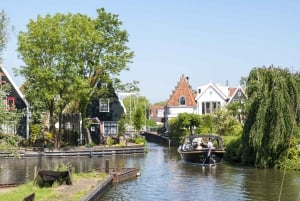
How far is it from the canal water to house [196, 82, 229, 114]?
3890 cm

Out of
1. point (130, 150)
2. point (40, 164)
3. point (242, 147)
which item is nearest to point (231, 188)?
point (242, 147)

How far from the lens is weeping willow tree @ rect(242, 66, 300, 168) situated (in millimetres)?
37812

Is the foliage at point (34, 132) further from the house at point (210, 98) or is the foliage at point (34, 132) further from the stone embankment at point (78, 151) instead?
the house at point (210, 98)

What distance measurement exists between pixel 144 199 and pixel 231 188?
261 inches

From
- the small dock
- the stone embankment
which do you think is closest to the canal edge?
the small dock

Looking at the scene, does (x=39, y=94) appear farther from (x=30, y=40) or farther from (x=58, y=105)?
(x=30, y=40)

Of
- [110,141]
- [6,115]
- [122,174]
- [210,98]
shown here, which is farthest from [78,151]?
[210,98]

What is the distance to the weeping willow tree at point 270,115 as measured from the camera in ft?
124

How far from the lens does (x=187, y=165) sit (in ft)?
143

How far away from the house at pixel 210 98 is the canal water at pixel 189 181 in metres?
38.9

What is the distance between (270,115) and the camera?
38625 mm

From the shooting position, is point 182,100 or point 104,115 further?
point 182,100

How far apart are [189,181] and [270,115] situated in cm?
974

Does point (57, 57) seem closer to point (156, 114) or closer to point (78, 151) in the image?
point (78, 151)
